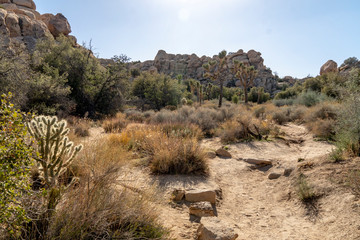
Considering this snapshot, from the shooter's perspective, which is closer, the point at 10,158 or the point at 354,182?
the point at 10,158

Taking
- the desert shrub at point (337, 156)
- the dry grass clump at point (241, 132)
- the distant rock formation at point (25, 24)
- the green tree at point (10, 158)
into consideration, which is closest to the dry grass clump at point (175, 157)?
the desert shrub at point (337, 156)

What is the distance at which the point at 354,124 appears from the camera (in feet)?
18.7

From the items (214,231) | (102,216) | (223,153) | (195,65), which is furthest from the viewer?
(195,65)

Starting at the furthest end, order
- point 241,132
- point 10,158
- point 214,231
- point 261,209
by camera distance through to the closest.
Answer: point 241,132 < point 261,209 < point 214,231 < point 10,158

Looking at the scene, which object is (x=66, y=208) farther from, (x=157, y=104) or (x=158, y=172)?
(x=157, y=104)

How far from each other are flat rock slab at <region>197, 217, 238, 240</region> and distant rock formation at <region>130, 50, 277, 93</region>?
6209 cm

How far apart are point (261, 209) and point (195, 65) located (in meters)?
72.5

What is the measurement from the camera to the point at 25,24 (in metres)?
28.5

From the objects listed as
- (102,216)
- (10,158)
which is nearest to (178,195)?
(102,216)

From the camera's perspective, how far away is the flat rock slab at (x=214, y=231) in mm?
2951

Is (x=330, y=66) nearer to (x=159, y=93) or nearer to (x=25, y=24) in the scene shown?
(x=159, y=93)

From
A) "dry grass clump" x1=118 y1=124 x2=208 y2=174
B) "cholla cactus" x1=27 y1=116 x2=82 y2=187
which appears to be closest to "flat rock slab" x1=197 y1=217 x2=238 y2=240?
"cholla cactus" x1=27 y1=116 x2=82 y2=187

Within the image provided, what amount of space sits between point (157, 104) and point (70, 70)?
10.9 metres

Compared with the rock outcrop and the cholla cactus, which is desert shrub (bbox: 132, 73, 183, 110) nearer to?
the cholla cactus
